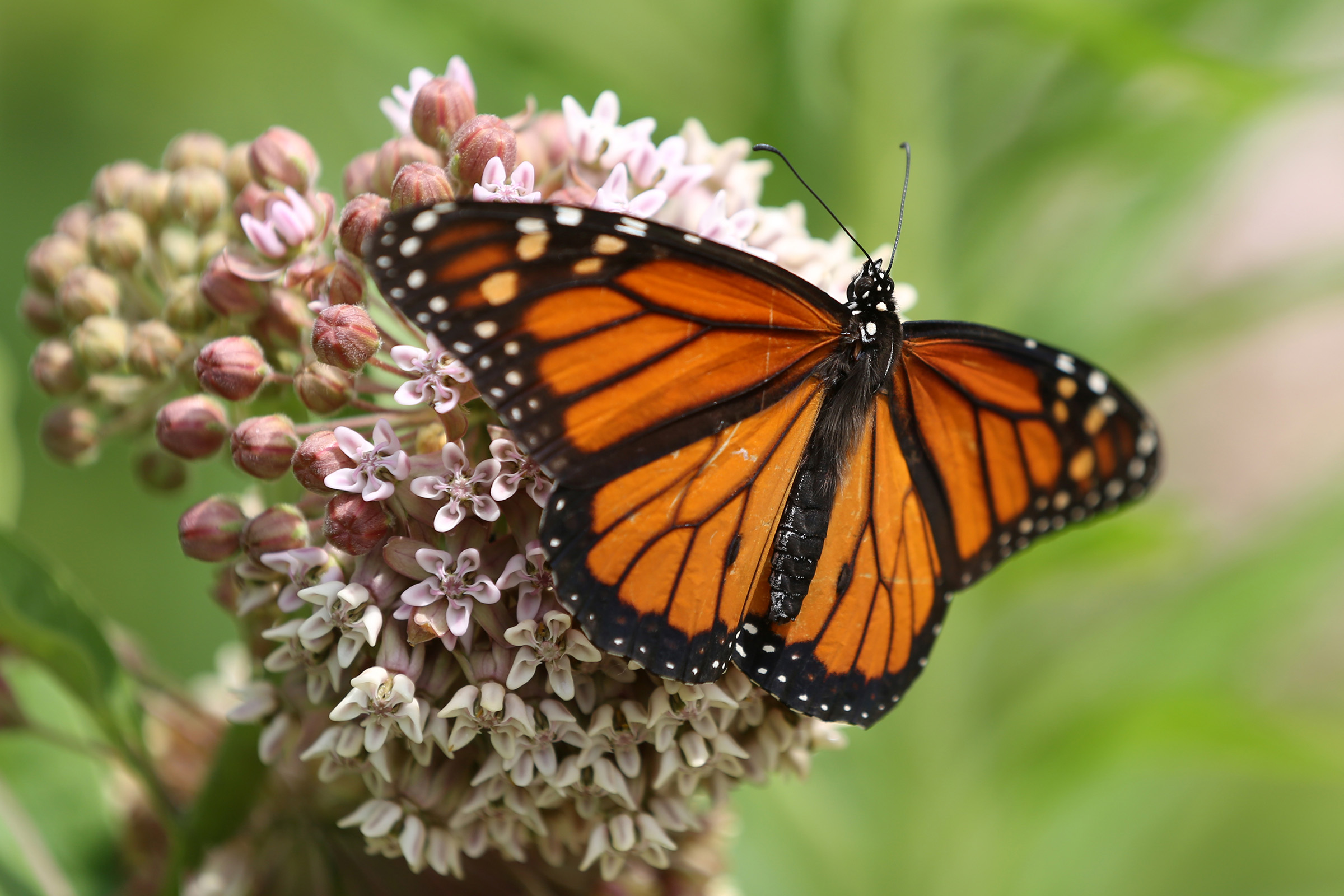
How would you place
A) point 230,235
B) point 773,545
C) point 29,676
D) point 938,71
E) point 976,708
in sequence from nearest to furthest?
1. point 773,545
2. point 230,235
3. point 29,676
4. point 938,71
5. point 976,708

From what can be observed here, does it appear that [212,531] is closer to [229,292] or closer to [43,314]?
[229,292]

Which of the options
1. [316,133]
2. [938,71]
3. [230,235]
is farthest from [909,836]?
[316,133]

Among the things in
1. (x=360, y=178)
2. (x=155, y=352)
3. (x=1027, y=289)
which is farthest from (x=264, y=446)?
(x=1027, y=289)

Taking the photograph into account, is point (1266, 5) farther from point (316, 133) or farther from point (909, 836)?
point (316, 133)

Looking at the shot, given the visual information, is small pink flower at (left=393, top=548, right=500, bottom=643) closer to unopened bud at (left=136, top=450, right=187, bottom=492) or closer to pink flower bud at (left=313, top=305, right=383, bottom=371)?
pink flower bud at (left=313, top=305, right=383, bottom=371)

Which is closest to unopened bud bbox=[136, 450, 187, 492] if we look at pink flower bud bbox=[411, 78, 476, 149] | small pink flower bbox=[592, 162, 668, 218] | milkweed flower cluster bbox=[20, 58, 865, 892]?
milkweed flower cluster bbox=[20, 58, 865, 892]

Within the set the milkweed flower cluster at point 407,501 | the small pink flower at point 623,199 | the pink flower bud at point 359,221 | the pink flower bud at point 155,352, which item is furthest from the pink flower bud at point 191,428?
the small pink flower at point 623,199
